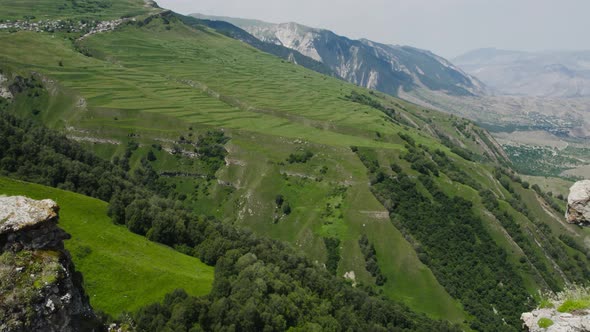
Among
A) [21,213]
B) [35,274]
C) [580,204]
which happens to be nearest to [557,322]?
[580,204]

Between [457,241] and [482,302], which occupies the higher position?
[457,241]

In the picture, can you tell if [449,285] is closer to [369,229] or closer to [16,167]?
[369,229]

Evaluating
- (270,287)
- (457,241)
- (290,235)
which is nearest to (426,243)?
(457,241)

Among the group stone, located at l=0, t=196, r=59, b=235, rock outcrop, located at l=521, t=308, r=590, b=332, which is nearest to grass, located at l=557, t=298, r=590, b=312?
rock outcrop, located at l=521, t=308, r=590, b=332

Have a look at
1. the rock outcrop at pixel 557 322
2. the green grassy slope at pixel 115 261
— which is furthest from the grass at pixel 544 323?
the green grassy slope at pixel 115 261

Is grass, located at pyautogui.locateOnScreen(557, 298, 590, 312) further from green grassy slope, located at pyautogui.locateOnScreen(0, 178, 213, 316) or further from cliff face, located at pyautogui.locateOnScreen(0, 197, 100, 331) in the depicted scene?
green grassy slope, located at pyautogui.locateOnScreen(0, 178, 213, 316)

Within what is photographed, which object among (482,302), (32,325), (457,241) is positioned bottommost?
(482,302)
